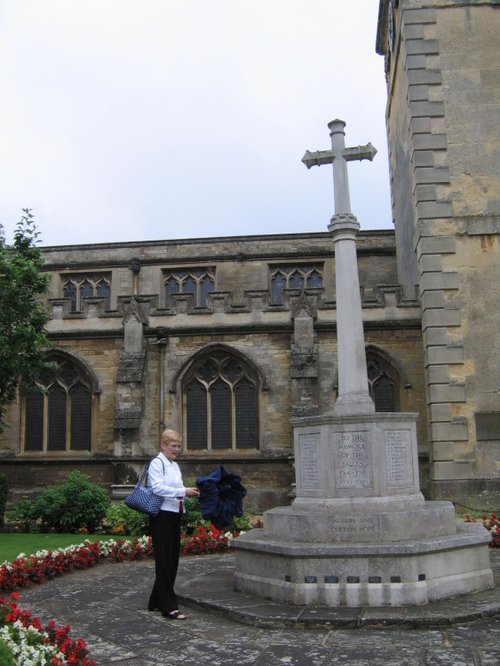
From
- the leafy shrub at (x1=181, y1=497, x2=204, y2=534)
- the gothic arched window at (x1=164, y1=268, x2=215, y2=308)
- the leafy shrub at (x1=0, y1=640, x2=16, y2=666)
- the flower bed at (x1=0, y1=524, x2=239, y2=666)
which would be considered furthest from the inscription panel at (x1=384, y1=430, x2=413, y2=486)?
the gothic arched window at (x1=164, y1=268, x2=215, y2=308)

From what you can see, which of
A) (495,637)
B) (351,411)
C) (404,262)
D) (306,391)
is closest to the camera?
(495,637)

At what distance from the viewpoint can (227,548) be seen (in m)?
12.4

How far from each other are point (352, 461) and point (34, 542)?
8.92 metres

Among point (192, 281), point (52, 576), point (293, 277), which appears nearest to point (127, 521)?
point (52, 576)

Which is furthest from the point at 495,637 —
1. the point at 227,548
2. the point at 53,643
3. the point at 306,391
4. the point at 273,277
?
the point at 273,277

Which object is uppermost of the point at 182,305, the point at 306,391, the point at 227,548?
the point at 182,305

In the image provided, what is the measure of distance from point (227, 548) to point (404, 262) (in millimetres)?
14185

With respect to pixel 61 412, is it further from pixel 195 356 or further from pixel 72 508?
pixel 72 508

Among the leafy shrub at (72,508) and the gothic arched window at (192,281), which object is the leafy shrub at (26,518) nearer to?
the leafy shrub at (72,508)

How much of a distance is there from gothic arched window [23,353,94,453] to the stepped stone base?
15.5 metres

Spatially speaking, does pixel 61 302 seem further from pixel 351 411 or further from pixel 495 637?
pixel 495 637

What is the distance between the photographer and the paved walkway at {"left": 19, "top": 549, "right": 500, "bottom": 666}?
17.6ft

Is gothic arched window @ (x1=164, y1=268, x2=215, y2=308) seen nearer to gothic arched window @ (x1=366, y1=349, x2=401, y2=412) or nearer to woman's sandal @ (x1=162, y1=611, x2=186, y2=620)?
gothic arched window @ (x1=366, y1=349, x2=401, y2=412)

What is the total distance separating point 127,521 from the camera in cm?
1506
